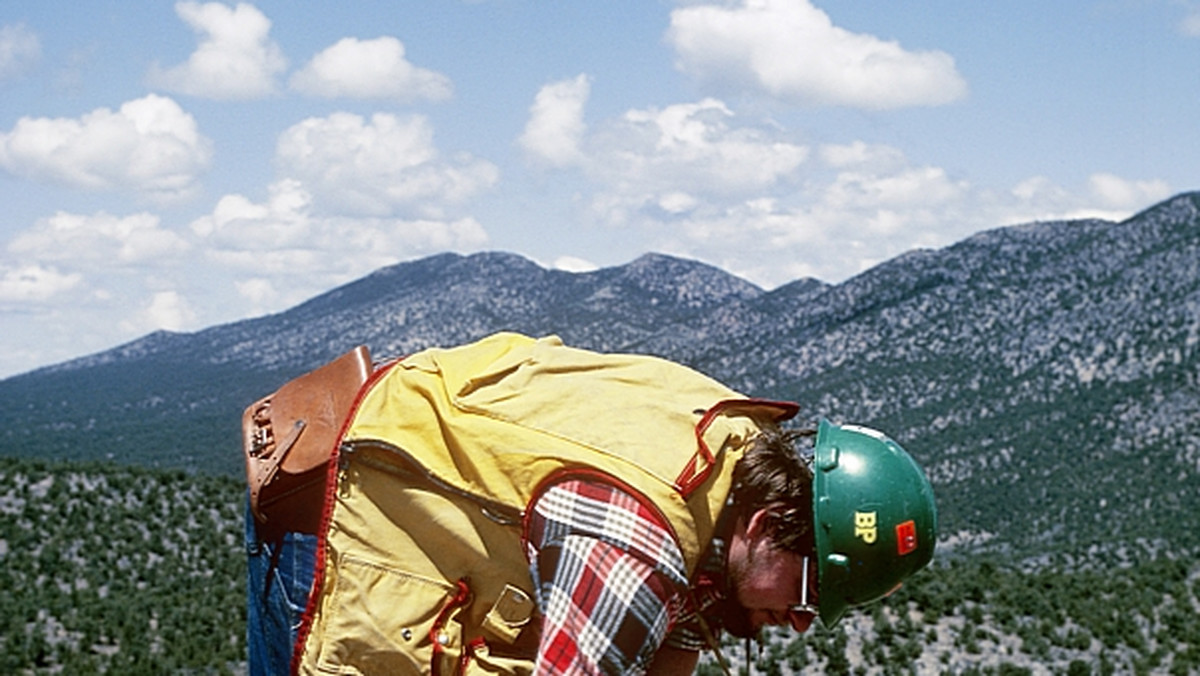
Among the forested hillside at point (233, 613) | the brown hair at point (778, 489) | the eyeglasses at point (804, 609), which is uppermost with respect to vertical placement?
the brown hair at point (778, 489)

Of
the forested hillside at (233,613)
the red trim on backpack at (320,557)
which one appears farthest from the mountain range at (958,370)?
the red trim on backpack at (320,557)

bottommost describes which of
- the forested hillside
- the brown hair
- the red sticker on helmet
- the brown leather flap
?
the forested hillside

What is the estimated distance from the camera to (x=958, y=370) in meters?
81.8

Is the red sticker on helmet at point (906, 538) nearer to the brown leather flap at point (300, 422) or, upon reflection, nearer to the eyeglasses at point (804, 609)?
the eyeglasses at point (804, 609)

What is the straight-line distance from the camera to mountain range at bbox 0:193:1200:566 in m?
55.4

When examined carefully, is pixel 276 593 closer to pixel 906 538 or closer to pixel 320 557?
pixel 320 557

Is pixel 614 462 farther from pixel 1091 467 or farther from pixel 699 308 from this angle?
pixel 699 308

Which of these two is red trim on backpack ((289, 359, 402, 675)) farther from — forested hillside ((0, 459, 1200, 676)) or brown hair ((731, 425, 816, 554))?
forested hillside ((0, 459, 1200, 676))

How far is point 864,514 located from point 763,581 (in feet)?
1.04

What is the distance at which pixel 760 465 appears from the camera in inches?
125

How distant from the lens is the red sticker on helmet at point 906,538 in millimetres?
3203

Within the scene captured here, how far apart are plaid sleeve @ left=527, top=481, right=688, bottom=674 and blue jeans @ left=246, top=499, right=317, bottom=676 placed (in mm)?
815

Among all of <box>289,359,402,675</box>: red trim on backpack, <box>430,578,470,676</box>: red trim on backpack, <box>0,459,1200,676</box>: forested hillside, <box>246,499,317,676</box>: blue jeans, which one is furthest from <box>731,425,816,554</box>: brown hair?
<box>0,459,1200,676</box>: forested hillside

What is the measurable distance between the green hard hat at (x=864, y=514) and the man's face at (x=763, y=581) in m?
0.05
